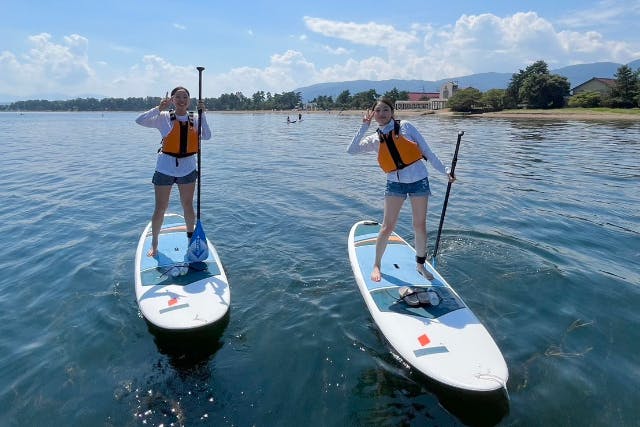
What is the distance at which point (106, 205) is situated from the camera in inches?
539

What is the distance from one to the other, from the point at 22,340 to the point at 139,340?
6.07 feet

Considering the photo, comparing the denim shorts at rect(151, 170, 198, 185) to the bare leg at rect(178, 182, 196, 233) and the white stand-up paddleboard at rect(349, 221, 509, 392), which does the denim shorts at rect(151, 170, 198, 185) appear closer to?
the bare leg at rect(178, 182, 196, 233)

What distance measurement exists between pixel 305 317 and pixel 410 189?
271 cm

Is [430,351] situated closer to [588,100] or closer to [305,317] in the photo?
[305,317]

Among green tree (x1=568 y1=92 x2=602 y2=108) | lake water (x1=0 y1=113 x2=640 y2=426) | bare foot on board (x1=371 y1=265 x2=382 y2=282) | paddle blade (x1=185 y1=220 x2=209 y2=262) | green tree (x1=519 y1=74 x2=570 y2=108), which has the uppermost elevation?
green tree (x1=519 y1=74 x2=570 y2=108)

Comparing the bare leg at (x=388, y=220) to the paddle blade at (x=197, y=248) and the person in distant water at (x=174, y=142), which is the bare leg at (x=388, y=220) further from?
the person in distant water at (x=174, y=142)

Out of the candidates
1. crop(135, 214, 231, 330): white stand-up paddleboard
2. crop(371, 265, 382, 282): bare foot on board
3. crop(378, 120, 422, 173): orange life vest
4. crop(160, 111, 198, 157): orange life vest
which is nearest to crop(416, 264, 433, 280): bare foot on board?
crop(371, 265, 382, 282): bare foot on board

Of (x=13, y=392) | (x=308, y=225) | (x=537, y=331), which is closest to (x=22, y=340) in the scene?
(x=13, y=392)

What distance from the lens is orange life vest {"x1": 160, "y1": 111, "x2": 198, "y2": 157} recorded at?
680 centimetres

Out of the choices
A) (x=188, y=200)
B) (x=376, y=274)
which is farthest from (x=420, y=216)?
(x=188, y=200)

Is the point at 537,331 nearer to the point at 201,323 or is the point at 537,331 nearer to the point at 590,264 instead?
the point at 590,264

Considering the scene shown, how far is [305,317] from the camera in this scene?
6715 millimetres

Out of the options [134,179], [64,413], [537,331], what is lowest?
[64,413]

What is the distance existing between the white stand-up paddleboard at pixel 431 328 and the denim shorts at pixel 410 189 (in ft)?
A: 4.64
